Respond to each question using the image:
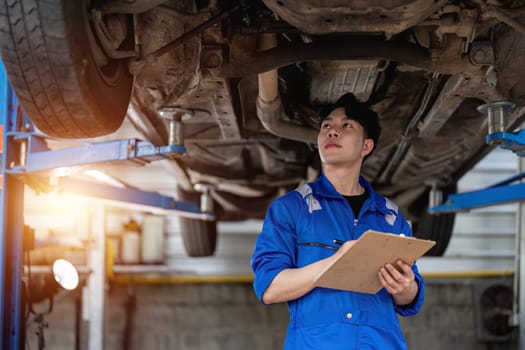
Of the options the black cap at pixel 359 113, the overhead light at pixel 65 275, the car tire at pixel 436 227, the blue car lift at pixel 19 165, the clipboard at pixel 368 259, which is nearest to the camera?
the clipboard at pixel 368 259

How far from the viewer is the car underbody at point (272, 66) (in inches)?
56.8

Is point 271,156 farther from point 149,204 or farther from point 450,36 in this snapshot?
point 450,36

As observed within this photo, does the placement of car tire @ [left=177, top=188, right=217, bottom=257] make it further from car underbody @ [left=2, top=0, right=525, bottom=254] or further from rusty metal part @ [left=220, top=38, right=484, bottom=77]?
rusty metal part @ [left=220, top=38, right=484, bottom=77]

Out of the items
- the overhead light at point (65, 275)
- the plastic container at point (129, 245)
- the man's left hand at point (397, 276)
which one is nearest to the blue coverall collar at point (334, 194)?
the man's left hand at point (397, 276)

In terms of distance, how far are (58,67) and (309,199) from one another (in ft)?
2.64

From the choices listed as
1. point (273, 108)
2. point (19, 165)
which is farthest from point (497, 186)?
point (19, 165)

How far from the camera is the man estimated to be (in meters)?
1.53

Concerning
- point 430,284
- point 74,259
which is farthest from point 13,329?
point 430,284

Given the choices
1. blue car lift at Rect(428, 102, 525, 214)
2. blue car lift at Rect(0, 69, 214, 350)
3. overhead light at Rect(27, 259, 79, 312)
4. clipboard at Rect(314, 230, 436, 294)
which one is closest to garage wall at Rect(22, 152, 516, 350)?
blue car lift at Rect(428, 102, 525, 214)

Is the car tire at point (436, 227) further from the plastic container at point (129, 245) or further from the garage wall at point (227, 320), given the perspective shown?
the plastic container at point (129, 245)

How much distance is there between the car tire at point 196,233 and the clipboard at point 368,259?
2830 millimetres

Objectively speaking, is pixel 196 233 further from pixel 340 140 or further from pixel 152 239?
pixel 340 140

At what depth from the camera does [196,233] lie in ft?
14.7

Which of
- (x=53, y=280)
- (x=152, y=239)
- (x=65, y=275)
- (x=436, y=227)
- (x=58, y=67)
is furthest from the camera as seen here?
(x=152, y=239)
